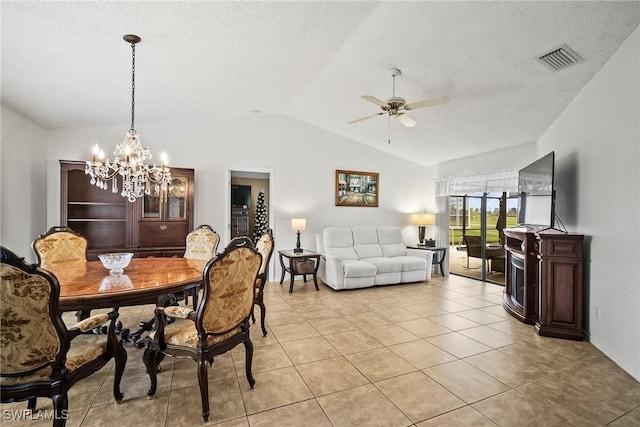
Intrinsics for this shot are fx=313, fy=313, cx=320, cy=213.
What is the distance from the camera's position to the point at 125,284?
219 centimetres

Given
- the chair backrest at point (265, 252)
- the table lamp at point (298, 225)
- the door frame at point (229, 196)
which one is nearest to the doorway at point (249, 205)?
the door frame at point (229, 196)

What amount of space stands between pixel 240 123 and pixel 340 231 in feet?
8.62

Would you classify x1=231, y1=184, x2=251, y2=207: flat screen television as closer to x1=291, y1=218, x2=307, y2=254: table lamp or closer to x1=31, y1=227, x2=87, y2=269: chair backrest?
x1=291, y1=218, x2=307, y2=254: table lamp

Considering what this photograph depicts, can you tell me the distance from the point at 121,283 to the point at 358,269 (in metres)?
3.53

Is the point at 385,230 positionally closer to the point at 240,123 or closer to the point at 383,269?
the point at 383,269

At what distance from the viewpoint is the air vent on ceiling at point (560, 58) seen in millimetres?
2768

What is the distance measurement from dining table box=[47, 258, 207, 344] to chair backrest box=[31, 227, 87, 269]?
0.11 m

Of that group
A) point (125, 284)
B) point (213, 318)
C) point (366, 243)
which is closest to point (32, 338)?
point (125, 284)

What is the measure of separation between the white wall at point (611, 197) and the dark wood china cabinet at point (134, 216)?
4.95 metres

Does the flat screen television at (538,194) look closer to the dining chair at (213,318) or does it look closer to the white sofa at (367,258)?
the white sofa at (367,258)

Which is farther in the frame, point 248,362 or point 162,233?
point 162,233

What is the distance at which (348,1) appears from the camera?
254 centimetres

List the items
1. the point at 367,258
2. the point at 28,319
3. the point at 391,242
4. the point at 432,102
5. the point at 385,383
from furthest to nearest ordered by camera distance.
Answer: the point at 391,242
the point at 367,258
the point at 432,102
the point at 385,383
the point at 28,319

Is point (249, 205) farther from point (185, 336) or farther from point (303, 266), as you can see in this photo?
point (185, 336)
